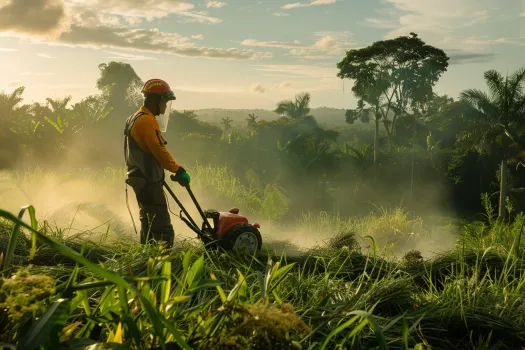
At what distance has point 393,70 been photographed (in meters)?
47.0

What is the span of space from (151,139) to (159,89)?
0.61 m

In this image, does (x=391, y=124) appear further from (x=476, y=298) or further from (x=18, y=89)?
(x=476, y=298)

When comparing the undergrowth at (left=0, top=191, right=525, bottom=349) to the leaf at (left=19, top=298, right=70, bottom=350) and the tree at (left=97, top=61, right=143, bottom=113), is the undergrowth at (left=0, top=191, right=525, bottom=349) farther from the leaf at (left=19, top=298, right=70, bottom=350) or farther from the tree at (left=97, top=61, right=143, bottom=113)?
the tree at (left=97, top=61, right=143, bottom=113)

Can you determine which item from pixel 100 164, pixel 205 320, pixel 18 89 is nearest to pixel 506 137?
pixel 100 164

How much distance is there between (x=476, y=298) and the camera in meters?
3.19

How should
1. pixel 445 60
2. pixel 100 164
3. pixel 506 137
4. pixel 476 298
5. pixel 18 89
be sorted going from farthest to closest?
pixel 445 60 < pixel 506 137 < pixel 18 89 < pixel 100 164 < pixel 476 298

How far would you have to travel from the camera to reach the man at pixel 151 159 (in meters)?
6.13

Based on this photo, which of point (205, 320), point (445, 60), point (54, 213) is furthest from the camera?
point (445, 60)

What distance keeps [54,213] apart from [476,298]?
875 centimetres

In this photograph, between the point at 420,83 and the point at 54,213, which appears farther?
the point at 420,83

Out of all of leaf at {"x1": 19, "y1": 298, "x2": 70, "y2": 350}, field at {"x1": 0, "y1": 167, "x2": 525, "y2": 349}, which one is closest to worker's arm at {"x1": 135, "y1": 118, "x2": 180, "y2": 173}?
field at {"x1": 0, "y1": 167, "x2": 525, "y2": 349}

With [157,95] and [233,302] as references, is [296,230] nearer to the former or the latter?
[157,95]

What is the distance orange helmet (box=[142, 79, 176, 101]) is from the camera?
20.9 ft

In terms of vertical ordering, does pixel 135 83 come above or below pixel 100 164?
above
